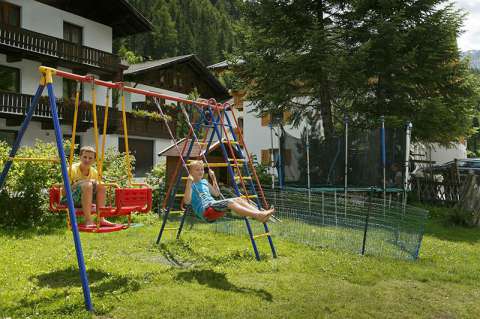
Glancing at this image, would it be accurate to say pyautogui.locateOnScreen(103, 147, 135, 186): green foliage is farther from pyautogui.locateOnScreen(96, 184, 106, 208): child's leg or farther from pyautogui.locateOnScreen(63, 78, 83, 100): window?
pyautogui.locateOnScreen(63, 78, 83, 100): window

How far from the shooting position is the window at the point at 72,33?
22.7 m

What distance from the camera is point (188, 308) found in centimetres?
473

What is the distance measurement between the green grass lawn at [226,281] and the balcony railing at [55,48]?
12994 millimetres

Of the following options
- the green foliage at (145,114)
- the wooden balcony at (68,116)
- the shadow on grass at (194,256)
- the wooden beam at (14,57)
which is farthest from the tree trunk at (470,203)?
the wooden beam at (14,57)

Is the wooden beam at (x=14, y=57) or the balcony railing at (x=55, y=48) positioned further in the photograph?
the wooden beam at (x=14, y=57)

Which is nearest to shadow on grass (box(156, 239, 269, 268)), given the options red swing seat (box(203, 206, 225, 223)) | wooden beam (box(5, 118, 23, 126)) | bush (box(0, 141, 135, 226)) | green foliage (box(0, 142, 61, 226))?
red swing seat (box(203, 206, 225, 223))

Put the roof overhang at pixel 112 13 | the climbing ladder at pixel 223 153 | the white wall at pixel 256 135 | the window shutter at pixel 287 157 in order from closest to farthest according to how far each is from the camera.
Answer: the climbing ladder at pixel 223 153 → the window shutter at pixel 287 157 → the roof overhang at pixel 112 13 → the white wall at pixel 256 135

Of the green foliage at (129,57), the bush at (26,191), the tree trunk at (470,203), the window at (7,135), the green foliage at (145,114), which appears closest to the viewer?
the bush at (26,191)

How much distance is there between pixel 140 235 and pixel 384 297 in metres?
5.27

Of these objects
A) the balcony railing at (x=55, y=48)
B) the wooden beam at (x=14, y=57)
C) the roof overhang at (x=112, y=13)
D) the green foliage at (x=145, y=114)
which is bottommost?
the green foliage at (x=145, y=114)

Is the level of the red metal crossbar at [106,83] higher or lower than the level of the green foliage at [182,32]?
lower

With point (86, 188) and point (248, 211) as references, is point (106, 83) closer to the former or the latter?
point (86, 188)

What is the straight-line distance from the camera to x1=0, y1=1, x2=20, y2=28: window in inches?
765

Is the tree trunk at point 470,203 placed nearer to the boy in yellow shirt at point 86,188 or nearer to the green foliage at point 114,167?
the green foliage at point 114,167
